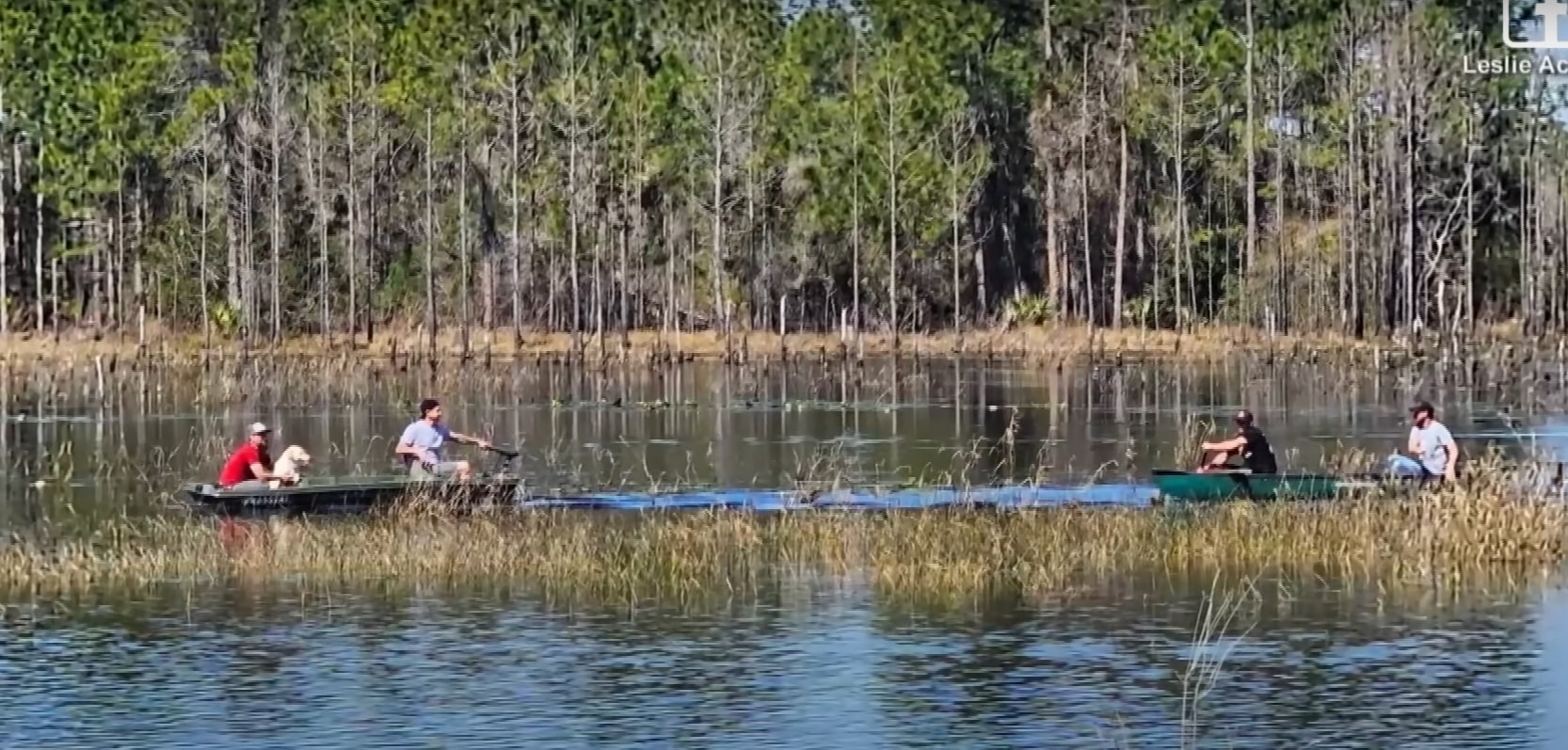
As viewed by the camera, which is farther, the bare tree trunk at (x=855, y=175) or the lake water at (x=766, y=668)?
the bare tree trunk at (x=855, y=175)

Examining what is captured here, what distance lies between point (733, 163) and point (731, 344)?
421 inches

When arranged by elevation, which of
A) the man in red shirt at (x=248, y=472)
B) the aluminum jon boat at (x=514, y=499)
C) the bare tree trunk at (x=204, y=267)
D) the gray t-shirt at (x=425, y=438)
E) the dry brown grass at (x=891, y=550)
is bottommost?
the dry brown grass at (x=891, y=550)

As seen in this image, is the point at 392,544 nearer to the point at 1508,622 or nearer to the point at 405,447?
the point at 405,447

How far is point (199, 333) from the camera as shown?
6862cm

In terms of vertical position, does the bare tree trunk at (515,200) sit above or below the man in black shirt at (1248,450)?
above

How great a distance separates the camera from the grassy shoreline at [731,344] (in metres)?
61.8

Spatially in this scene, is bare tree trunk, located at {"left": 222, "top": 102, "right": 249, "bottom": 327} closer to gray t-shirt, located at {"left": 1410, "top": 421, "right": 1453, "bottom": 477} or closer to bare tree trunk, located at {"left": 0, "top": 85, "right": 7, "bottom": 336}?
bare tree trunk, located at {"left": 0, "top": 85, "right": 7, "bottom": 336}

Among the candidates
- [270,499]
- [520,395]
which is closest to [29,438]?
[520,395]

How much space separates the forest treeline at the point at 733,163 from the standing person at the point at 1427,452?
1598 inches

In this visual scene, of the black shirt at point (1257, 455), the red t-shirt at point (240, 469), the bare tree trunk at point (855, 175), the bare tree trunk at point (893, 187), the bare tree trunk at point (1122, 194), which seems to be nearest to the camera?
the black shirt at point (1257, 455)

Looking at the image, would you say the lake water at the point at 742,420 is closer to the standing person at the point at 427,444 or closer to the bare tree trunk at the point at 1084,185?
the standing person at the point at 427,444

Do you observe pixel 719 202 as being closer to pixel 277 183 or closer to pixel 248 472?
pixel 277 183

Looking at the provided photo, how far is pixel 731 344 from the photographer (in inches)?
2463

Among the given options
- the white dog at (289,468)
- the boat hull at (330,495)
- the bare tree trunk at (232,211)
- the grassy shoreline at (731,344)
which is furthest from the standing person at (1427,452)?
the bare tree trunk at (232,211)
